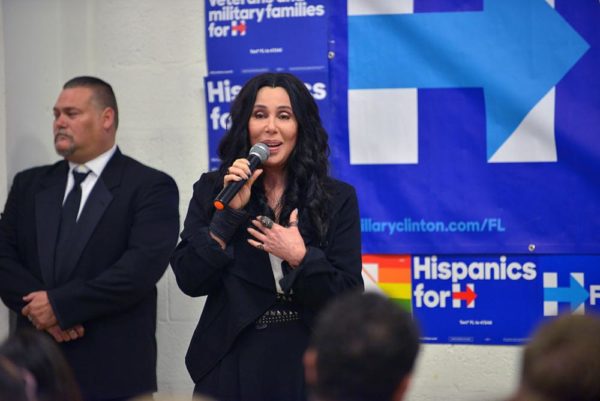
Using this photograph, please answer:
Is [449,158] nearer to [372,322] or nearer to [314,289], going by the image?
[314,289]

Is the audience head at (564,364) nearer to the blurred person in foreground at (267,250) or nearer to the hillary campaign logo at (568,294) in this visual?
the blurred person in foreground at (267,250)

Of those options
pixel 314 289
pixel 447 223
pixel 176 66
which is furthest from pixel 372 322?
pixel 176 66

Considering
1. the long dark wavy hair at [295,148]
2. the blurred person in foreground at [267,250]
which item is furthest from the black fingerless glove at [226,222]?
the long dark wavy hair at [295,148]

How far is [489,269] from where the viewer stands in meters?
3.79

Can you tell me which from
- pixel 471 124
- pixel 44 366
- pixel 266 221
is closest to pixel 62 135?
pixel 266 221

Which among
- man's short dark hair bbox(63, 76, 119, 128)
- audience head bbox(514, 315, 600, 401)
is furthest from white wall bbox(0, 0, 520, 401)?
audience head bbox(514, 315, 600, 401)

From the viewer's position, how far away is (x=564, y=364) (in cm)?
141

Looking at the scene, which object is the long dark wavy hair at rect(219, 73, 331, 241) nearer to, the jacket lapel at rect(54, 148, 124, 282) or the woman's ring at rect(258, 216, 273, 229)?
the woman's ring at rect(258, 216, 273, 229)

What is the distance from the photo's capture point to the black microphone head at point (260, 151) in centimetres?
276

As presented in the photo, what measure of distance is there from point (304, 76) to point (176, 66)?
0.59 m

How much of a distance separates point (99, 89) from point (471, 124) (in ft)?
4.92

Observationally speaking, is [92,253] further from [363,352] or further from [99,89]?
[363,352]

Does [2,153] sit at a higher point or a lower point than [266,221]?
higher

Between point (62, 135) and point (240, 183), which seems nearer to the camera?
point (240, 183)
